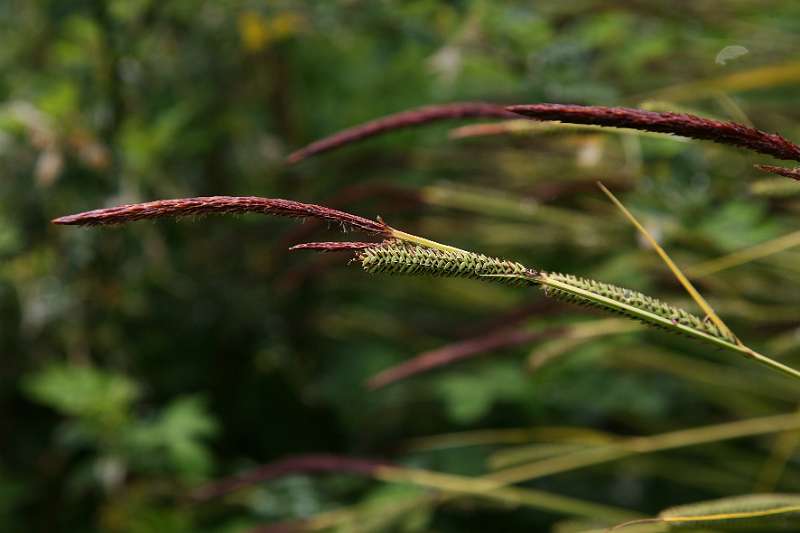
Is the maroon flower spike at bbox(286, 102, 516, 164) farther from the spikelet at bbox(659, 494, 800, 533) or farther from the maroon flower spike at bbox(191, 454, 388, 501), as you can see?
the maroon flower spike at bbox(191, 454, 388, 501)

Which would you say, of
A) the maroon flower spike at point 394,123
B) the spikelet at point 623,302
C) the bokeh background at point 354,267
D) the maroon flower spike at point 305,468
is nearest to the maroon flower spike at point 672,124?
the spikelet at point 623,302

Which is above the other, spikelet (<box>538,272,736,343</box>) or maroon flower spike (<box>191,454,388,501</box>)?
spikelet (<box>538,272,736,343</box>)

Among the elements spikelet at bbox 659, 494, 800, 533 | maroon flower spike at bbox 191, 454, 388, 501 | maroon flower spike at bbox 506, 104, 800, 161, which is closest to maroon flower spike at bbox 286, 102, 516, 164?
maroon flower spike at bbox 506, 104, 800, 161

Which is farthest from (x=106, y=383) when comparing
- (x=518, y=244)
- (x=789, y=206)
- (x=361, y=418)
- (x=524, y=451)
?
(x=789, y=206)

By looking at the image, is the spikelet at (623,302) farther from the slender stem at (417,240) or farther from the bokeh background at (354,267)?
the bokeh background at (354,267)

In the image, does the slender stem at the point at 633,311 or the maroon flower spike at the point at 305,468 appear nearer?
the slender stem at the point at 633,311

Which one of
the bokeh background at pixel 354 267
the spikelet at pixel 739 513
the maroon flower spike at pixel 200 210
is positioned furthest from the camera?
the bokeh background at pixel 354 267
